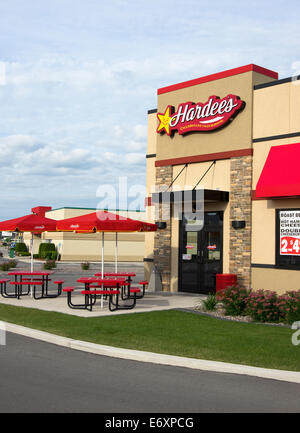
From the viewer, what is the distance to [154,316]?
12859 millimetres

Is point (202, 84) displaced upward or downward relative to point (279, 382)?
upward

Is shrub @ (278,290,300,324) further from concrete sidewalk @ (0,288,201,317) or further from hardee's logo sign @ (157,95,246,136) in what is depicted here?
hardee's logo sign @ (157,95,246,136)

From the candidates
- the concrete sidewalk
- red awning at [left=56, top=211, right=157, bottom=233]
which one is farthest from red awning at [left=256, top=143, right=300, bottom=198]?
the concrete sidewalk

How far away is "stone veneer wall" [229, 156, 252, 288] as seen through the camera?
1695 cm

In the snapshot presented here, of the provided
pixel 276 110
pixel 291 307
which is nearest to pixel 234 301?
pixel 291 307

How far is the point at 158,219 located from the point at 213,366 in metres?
12.2

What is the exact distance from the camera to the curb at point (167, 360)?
25.1 ft

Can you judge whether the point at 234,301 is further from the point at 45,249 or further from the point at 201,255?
the point at 45,249

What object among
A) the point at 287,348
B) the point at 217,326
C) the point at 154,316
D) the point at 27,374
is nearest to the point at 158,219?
the point at 154,316

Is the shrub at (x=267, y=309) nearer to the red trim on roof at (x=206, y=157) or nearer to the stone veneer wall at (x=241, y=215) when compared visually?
the stone veneer wall at (x=241, y=215)

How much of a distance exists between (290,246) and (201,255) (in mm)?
3747

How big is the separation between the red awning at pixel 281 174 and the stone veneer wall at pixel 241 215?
1.14 metres

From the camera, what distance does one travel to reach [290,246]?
52.1 feet
